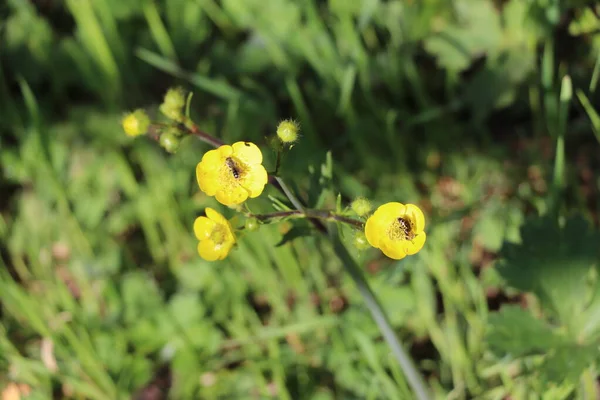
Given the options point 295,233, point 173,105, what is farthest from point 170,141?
point 295,233

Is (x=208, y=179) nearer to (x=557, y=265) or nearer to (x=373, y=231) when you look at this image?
(x=373, y=231)

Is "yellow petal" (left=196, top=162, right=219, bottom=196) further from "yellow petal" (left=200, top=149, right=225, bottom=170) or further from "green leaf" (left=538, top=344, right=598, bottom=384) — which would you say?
"green leaf" (left=538, top=344, right=598, bottom=384)

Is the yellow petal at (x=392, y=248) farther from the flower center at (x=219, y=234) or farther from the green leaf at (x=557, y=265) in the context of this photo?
the green leaf at (x=557, y=265)

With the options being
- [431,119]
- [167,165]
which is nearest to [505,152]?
[431,119]

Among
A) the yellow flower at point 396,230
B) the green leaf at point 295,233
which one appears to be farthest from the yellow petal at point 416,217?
the green leaf at point 295,233

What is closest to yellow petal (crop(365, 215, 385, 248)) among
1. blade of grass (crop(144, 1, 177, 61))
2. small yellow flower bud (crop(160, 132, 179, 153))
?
small yellow flower bud (crop(160, 132, 179, 153))
